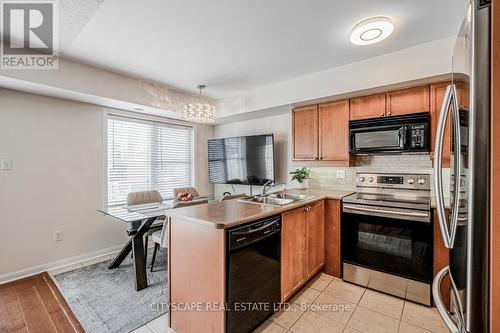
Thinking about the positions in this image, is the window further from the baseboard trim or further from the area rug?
the area rug

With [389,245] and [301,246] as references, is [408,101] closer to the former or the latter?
[389,245]

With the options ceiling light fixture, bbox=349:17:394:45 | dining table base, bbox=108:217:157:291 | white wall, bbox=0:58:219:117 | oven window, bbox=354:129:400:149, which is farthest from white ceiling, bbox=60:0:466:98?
dining table base, bbox=108:217:157:291

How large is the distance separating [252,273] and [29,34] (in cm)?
293

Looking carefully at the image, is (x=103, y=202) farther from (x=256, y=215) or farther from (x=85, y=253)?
(x=256, y=215)

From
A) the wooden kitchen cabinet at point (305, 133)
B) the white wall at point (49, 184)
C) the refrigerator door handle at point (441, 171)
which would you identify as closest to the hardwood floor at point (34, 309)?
the white wall at point (49, 184)

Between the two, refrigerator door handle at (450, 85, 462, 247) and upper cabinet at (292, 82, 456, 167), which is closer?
refrigerator door handle at (450, 85, 462, 247)

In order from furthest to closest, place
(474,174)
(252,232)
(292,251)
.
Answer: (292,251) < (252,232) < (474,174)

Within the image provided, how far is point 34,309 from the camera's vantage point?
210 cm

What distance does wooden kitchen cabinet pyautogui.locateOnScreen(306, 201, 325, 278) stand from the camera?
7.92 ft

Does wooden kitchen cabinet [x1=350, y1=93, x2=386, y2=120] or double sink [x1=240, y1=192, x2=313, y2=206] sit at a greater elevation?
wooden kitchen cabinet [x1=350, y1=93, x2=386, y2=120]

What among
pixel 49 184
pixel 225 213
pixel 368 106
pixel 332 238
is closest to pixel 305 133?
pixel 368 106

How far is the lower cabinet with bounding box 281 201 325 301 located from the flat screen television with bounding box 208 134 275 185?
1.26 meters

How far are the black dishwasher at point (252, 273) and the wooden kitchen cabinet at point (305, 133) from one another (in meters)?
1.54

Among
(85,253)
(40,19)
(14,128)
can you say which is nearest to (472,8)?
(40,19)
